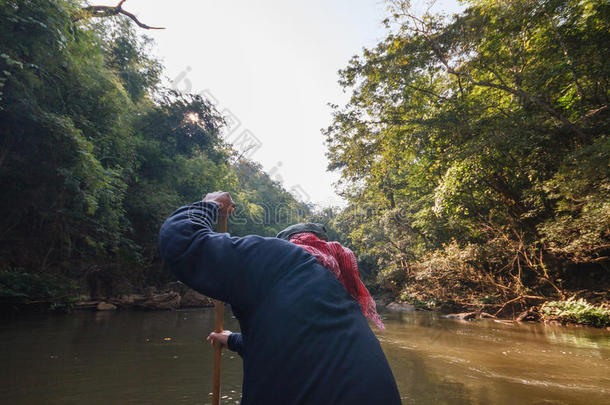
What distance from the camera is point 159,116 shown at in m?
15.4

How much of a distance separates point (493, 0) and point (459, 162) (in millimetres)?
4674

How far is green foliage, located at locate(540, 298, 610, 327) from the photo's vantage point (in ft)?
24.4

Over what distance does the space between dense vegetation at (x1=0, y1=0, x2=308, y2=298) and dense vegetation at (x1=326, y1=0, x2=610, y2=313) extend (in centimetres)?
794

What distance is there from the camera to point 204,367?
150 inches

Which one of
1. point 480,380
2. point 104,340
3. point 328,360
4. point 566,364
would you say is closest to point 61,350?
point 104,340

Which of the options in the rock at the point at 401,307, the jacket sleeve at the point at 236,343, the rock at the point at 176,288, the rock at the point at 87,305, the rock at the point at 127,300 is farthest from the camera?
the rock at the point at 401,307

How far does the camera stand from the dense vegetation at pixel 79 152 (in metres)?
6.59

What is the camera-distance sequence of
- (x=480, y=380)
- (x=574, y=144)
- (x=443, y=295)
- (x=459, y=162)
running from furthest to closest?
1. (x=443, y=295)
2. (x=459, y=162)
3. (x=574, y=144)
4. (x=480, y=380)

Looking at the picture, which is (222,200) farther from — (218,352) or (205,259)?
(218,352)

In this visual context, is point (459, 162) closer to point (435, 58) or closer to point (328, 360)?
point (435, 58)

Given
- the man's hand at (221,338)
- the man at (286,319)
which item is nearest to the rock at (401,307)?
the man's hand at (221,338)

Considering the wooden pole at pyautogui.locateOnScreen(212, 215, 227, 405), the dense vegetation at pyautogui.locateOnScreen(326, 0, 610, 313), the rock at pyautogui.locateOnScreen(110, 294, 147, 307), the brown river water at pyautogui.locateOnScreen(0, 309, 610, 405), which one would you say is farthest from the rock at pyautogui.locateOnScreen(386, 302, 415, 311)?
the wooden pole at pyautogui.locateOnScreen(212, 215, 227, 405)

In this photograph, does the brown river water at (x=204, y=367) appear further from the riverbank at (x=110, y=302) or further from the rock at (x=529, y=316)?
the rock at (x=529, y=316)

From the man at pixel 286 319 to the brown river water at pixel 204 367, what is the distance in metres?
2.39
